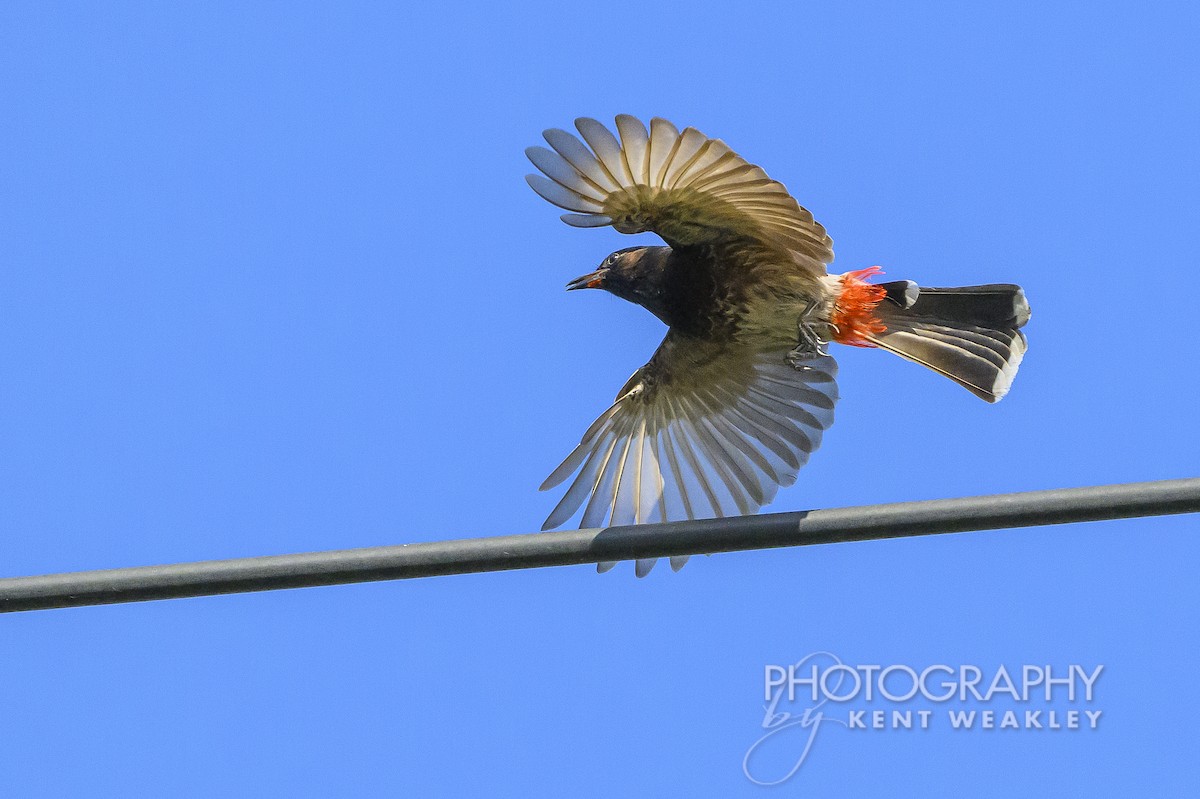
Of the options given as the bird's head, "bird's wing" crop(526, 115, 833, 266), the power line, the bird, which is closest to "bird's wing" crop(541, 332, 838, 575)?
the bird

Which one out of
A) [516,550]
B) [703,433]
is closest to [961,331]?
[703,433]

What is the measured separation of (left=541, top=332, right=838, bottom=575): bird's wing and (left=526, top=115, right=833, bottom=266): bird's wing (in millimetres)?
743

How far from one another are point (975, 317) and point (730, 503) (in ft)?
4.35

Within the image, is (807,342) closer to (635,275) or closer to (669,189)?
(635,275)

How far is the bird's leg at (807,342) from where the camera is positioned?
20.6 feet

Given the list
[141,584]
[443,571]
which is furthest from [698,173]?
[141,584]

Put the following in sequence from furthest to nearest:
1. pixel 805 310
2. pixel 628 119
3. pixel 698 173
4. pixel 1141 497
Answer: pixel 805 310, pixel 698 173, pixel 628 119, pixel 1141 497

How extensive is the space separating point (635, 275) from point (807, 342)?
2.59 feet

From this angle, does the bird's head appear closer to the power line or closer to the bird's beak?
the bird's beak

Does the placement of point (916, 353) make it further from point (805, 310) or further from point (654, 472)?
point (654, 472)

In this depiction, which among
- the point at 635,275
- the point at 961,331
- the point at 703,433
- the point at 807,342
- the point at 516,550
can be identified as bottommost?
the point at 516,550

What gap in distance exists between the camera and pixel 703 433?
6.89 m

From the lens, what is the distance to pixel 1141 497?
3361 millimetres

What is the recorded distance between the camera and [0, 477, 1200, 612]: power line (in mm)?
3404
